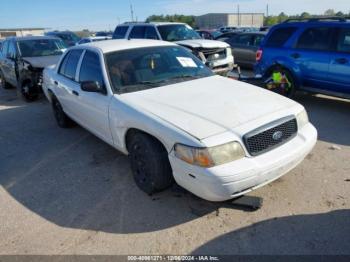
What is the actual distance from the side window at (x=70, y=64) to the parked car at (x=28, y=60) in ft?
11.7

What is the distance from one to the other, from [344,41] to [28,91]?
25.6 ft

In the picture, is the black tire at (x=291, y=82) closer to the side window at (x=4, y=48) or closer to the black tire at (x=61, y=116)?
the black tire at (x=61, y=116)

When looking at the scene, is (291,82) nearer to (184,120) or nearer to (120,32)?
(184,120)

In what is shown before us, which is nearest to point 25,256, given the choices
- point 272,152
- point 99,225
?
point 99,225

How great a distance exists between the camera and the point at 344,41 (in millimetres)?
6094

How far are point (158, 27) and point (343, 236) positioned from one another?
904 cm

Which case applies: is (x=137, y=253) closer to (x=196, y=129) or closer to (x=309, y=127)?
(x=196, y=129)

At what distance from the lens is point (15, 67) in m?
9.30

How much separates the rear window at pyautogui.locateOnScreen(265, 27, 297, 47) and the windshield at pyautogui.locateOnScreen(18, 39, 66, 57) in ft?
21.1

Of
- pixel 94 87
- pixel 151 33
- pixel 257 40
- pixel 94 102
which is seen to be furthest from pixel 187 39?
pixel 94 87

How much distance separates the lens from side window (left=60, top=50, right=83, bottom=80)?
5.11 m

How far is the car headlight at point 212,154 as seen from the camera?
2855mm

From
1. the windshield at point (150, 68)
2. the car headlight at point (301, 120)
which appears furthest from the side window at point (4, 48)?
the car headlight at point (301, 120)

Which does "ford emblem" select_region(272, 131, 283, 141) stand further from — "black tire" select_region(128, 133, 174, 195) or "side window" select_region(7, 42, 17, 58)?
"side window" select_region(7, 42, 17, 58)
